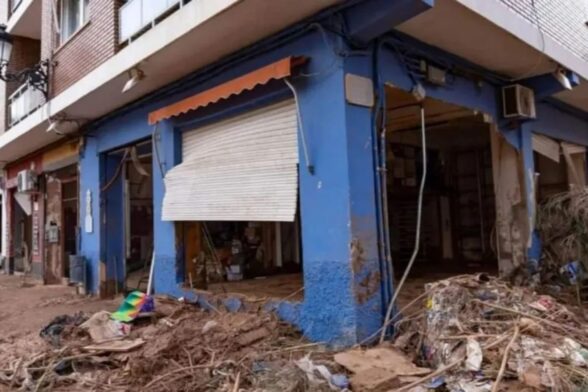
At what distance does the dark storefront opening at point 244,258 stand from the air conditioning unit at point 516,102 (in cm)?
414

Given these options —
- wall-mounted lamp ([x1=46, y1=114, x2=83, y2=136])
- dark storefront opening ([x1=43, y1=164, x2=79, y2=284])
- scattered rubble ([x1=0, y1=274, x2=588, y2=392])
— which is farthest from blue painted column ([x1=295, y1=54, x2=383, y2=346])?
dark storefront opening ([x1=43, y1=164, x2=79, y2=284])

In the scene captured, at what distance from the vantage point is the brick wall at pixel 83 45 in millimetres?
8195

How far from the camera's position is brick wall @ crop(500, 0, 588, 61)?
6.99 metres

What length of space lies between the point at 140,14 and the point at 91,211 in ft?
15.1

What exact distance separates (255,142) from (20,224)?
1358cm

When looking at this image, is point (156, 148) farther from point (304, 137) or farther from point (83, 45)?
point (304, 137)

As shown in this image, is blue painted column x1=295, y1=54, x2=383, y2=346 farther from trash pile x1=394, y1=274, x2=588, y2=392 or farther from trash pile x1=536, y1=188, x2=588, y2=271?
trash pile x1=536, y1=188, x2=588, y2=271

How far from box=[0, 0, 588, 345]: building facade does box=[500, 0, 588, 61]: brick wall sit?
73mm

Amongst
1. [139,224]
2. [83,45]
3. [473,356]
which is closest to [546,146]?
[473,356]

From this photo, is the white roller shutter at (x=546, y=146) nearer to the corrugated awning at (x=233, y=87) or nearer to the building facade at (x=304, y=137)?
the building facade at (x=304, y=137)

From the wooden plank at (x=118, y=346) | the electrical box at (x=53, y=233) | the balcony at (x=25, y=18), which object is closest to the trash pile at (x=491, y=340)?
the wooden plank at (x=118, y=346)

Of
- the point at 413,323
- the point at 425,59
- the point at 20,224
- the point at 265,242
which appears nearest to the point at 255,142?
the point at 425,59

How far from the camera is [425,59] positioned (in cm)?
614

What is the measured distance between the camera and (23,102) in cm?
1210
